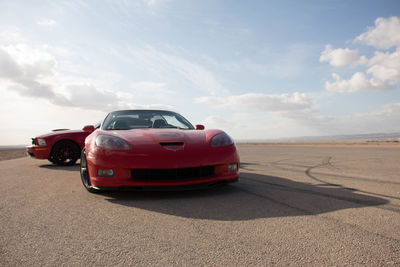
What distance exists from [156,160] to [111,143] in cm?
61

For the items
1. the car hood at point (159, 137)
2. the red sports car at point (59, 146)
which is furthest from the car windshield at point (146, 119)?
the red sports car at point (59, 146)

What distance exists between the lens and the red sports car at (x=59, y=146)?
7012mm

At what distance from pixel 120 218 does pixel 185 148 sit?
1136mm

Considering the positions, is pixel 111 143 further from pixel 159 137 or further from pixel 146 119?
pixel 146 119

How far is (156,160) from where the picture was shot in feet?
9.89

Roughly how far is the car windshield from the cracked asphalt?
4.29 ft

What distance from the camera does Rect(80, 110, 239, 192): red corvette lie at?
3006mm

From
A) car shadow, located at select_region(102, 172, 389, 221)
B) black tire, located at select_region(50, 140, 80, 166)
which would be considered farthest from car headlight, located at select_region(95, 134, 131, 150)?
black tire, located at select_region(50, 140, 80, 166)

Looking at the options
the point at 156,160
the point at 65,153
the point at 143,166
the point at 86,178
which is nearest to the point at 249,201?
the point at 156,160

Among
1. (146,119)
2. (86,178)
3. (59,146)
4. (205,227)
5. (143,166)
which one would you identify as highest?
(146,119)

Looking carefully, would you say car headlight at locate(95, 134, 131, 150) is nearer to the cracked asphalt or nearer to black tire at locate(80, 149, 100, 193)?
black tire at locate(80, 149, 100, 193)

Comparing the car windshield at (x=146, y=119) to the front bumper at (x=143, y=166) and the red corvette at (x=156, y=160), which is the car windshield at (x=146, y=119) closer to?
the red corvette at (x=156, y=160)

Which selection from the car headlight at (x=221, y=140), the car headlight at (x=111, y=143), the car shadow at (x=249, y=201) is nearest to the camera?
the car shadow at (x=249, y=201)

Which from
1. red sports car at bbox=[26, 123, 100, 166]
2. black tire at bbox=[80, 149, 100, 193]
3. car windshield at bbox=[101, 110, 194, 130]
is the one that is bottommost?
black tire at bbox=[80, 149, 100, 193]
